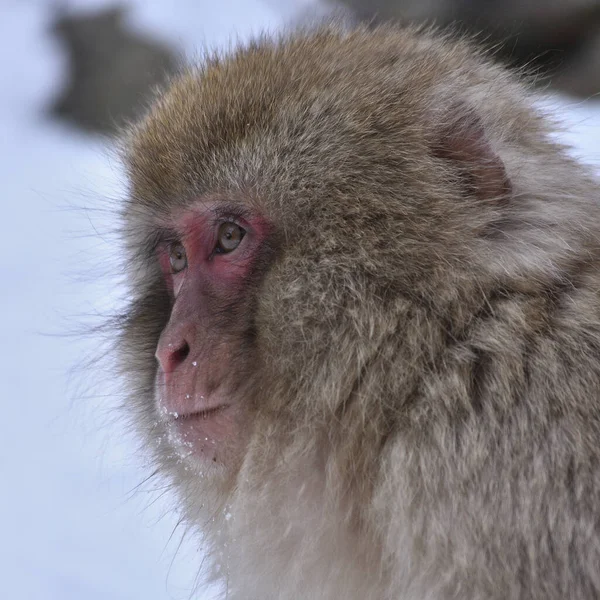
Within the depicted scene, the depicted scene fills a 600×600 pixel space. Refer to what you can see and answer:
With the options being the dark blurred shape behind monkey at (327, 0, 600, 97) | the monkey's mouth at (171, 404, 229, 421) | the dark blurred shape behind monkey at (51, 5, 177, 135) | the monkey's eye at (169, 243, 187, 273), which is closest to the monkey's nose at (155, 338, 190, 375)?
the monkey's mouth at (171, 404, 229, 421)

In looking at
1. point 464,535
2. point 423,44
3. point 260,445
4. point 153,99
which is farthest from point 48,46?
point 464,535

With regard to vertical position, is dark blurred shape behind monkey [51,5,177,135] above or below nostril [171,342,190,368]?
above

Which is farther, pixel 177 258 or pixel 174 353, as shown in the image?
pixel 177 258

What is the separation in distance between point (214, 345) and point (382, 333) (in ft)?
1.27

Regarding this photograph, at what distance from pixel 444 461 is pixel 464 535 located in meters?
0.15

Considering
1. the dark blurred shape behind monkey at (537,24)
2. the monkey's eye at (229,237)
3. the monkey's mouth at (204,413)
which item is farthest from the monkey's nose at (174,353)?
the dark blurred shape behind monkey at (537,24)

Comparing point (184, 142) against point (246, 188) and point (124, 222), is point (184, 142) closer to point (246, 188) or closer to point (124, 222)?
point (246, 188)

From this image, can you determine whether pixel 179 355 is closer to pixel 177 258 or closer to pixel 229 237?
pixel 229 237

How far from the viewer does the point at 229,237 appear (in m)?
2.20

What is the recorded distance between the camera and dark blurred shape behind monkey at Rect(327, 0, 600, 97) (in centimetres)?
482

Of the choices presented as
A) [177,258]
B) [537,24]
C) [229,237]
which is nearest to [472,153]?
[229,237]

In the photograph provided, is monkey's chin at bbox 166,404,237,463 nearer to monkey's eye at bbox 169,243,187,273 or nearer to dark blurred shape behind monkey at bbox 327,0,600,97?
monkey's eye at bbox 169,243,187,273

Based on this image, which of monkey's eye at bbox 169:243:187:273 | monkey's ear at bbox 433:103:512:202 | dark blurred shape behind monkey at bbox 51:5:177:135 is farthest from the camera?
dark blurred shape behind monkey at bbox 51:5:177:135

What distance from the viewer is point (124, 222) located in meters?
2.61
